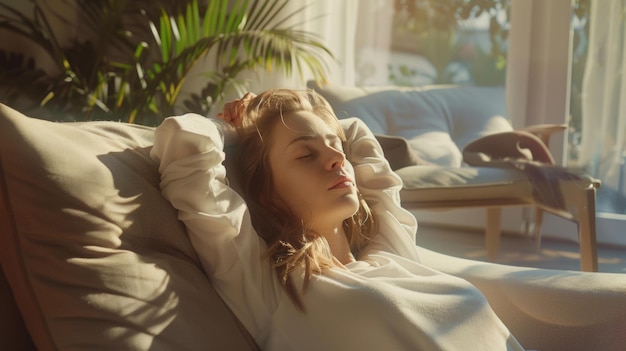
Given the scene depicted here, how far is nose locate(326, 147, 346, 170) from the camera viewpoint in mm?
1312

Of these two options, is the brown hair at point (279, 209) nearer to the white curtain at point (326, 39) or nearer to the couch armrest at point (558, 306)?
the couch armrest at point (558, 306)

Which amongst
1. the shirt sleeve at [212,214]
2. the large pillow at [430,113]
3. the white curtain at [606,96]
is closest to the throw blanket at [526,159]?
the large pillow at [430,113]

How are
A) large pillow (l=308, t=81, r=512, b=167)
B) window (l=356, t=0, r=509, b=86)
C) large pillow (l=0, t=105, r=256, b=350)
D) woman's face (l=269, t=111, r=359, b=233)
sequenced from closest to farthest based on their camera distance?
large pillow (l=0, t=105, r=256, b=350) → woman's face (l=269, t=111, r=359, b=233) → large pillow (l=308, t=81, r=512, b=167) → window (l=356, t=0, r=509, b=86)

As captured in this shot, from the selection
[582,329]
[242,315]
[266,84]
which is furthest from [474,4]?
[242,315]

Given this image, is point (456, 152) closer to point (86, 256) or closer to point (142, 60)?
point (142, 60)

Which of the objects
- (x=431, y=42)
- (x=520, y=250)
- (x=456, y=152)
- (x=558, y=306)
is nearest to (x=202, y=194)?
(x=558, y=306)

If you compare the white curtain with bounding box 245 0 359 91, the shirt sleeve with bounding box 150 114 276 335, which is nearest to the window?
the white curtain with bounding box 245 0 359 91

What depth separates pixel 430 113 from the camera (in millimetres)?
3605

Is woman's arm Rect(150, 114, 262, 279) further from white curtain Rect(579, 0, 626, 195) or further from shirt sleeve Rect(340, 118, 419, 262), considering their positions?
white curtain Rect(579, 0, 626, 195)

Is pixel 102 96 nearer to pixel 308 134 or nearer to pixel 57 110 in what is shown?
pixel 57 110

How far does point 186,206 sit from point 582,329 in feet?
2.30

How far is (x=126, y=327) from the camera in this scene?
3.26 ft

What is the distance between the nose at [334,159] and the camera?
1.31 meters

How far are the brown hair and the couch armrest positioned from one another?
0.70 feet
